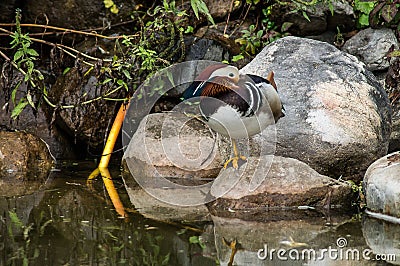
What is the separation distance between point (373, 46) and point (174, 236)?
14.3ft

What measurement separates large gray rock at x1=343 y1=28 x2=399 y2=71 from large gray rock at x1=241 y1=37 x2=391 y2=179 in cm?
162

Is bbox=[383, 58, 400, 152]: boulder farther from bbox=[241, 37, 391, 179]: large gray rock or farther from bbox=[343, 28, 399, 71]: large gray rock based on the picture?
bbox=[343, 28, 399, 71]: large gray rock

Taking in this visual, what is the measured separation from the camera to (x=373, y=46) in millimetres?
7188

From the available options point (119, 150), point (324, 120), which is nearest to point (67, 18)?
point (119, 150)

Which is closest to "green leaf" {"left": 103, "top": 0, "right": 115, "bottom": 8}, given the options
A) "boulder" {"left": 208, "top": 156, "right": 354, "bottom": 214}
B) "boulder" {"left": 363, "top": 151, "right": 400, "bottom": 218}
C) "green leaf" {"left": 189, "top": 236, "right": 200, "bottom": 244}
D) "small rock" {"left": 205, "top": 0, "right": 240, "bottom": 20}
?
"small rock" {"left": 205, "top": 0, "right": 240, "bottom": 20}

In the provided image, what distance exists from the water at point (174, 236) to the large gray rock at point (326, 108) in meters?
0.80

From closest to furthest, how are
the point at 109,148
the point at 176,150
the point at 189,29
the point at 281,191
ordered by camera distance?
1. the point at 281,191
2. the point at 176,150
3. the point at 109,148
4. the point at 189,29

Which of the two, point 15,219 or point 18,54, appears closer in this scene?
point 15,219

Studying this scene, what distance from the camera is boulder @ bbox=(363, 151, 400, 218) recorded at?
4.05 metres

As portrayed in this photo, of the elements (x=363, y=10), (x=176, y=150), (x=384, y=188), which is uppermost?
(x=363, y=10)

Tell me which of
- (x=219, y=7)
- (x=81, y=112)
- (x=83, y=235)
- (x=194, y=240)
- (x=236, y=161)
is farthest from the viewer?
(x=219, y=7)

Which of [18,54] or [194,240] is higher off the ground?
[18,54]

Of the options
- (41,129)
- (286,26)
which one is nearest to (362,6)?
(286,26)

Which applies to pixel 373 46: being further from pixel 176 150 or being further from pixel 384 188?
pixel 384 188
